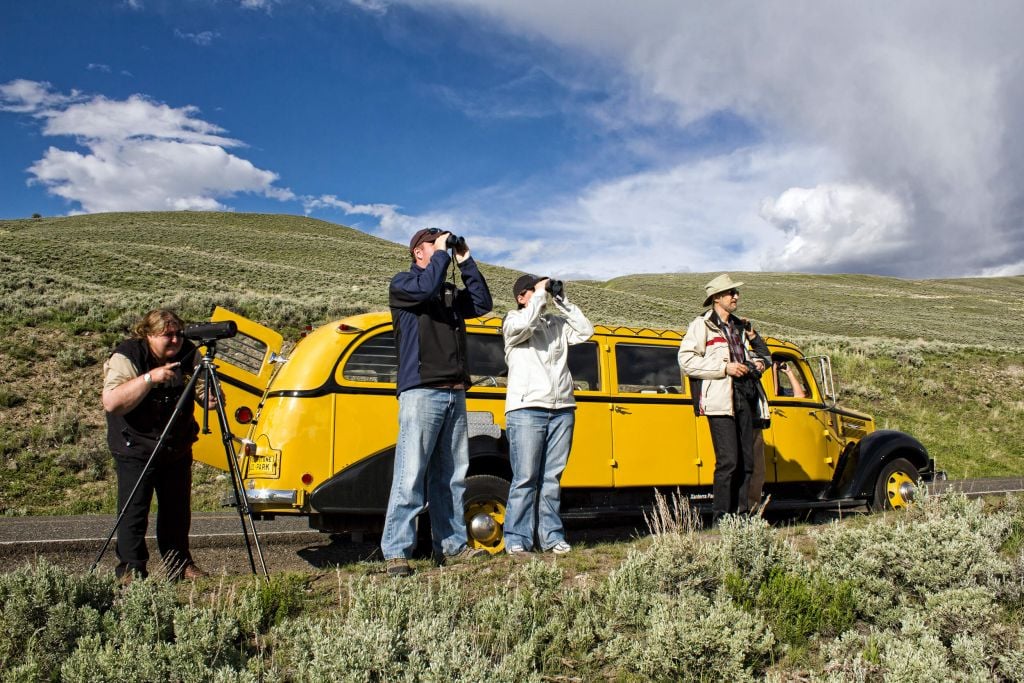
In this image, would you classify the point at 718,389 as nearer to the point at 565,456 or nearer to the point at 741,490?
the point at 741,490

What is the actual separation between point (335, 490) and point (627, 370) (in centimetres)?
305

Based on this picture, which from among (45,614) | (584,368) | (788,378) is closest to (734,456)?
(584,368)


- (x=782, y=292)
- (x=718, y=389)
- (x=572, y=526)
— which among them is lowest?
(x=572, y=526)

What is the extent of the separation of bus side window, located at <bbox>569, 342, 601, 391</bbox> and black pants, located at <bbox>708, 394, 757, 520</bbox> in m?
1.35

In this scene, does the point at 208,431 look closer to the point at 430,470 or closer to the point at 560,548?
the point at 430,470

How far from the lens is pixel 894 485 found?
798 centimetres

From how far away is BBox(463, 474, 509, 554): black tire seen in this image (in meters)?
5.97

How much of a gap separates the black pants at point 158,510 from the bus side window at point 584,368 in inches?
135

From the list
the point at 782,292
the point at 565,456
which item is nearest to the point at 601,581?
the point at 565,456

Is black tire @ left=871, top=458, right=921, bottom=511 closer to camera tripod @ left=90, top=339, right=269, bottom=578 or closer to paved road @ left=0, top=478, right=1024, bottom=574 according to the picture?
paved road @ left=0, top=478, right=1024, bottom=574

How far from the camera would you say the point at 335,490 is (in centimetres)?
570

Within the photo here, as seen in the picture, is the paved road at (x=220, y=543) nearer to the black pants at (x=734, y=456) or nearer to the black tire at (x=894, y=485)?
the black tire at (x=894, y=485)

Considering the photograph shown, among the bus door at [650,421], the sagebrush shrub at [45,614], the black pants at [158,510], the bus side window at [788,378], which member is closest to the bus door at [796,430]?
the bus side window at [788,378]

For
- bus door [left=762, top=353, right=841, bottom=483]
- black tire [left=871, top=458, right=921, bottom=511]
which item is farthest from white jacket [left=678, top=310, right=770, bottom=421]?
black tire [left=871, top=458, right=921, bottom=511]
